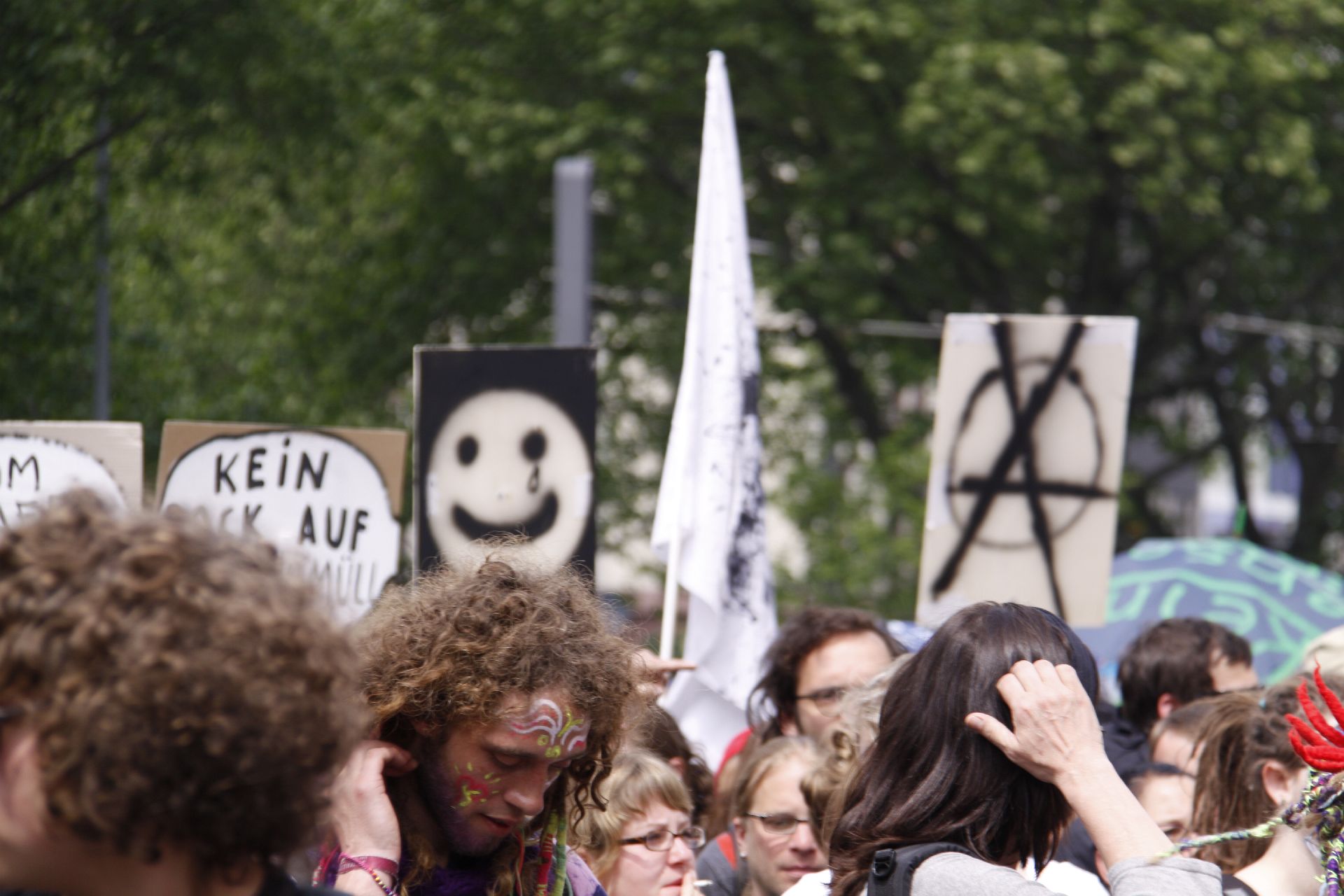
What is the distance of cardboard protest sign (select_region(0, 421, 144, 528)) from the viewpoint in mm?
4258

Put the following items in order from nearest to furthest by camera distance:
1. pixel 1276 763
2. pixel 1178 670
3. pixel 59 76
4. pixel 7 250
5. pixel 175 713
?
pixel 175 713, pixel 1276 763, pixel 1178 670, pixel 59 76, pixel 7 250

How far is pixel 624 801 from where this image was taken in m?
3.34

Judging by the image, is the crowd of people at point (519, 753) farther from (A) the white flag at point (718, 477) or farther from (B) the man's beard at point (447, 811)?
(A) the white flag at point (718, 477)

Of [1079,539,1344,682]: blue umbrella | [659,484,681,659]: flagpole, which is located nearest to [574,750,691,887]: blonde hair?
[659,484,681,659]: flagpole

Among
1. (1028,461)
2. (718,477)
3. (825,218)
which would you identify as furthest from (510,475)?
(825,218)

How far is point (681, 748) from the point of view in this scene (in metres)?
4.06

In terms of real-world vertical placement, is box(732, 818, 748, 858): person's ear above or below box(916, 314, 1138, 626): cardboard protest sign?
below

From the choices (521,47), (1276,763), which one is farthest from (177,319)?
(1276,763)

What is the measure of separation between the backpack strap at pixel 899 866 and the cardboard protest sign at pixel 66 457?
2805 mm

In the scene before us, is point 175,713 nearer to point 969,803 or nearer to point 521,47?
point 969,803

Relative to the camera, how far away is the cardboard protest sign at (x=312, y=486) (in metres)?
4.52

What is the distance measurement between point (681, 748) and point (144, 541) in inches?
111

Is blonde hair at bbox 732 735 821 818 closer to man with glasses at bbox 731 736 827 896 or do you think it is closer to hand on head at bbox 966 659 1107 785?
man with glasses at bbox 731 736 827 896

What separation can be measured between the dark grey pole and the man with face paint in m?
4.94
